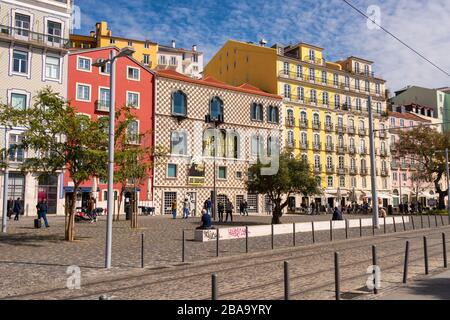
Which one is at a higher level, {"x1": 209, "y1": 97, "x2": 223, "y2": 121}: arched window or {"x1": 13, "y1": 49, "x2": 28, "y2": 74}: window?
{"x1": 13, "y1": 49, "x2": 28, "y2": 74}: window

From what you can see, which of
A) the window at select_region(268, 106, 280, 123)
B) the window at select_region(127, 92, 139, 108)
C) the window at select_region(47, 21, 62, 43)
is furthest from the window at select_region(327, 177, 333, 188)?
the window at select_region(47, 21, 62, 43)

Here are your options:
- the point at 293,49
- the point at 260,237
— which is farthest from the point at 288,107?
the point at 260,237

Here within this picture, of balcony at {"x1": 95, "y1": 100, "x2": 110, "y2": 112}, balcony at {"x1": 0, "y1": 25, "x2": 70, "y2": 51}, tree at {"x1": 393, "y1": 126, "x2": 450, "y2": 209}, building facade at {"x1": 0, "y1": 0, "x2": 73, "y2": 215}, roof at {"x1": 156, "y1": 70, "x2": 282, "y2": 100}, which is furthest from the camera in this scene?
tree at {"x1": 393, "y1": 126, "x2": 450, "y2": 209}

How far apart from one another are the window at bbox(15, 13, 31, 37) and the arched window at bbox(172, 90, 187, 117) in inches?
575

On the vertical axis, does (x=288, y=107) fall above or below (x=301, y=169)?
above

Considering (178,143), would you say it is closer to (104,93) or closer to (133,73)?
(133,73)

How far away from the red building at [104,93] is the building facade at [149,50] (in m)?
21.5

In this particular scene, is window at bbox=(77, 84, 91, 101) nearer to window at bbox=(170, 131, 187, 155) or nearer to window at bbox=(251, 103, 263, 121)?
window at bbox=(170, 131, 187, 155)

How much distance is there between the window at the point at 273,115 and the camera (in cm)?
5272

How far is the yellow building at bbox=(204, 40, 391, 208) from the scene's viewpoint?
55.5m

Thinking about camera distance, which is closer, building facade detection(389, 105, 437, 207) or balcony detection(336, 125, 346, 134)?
balcony detection(336, 125, 346, 134)
